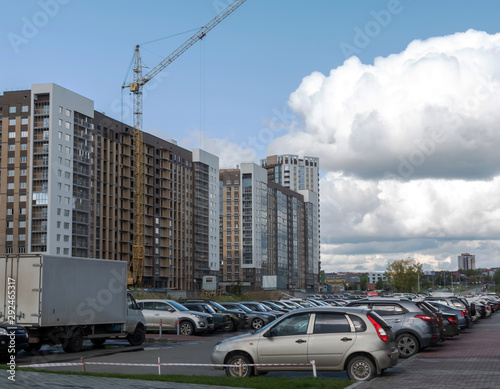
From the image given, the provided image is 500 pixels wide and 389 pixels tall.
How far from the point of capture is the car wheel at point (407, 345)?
19453 mm

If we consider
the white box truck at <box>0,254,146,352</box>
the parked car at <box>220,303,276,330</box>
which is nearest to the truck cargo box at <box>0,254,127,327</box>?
the white box truck at <box>0,254,146,352</box>

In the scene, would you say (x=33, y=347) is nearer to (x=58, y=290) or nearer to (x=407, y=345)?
(x=58, y=290)

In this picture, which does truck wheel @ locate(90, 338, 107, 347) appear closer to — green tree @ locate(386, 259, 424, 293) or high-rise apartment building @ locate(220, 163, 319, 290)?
green tree @ locate(386, 259, 424, 293)

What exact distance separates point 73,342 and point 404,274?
11571 cm

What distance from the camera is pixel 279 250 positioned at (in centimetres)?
18825

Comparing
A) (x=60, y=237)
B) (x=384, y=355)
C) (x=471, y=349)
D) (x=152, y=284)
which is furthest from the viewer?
→ (x=152, y=284)

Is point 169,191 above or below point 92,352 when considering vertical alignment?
above

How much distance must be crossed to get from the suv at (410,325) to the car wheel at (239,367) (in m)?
6.60

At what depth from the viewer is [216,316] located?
3400cm

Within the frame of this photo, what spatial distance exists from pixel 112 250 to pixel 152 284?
14362 mm

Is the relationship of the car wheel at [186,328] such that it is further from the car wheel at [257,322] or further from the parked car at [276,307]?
the parked car at [276,307]

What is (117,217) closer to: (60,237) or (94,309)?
(60,237)

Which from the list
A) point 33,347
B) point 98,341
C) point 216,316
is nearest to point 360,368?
point 33,347

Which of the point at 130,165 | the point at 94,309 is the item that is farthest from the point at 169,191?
the point at 94,309
